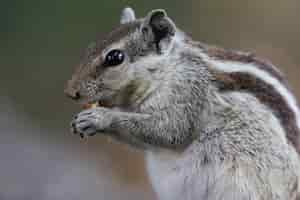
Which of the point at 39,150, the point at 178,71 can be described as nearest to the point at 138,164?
the point at 39,150

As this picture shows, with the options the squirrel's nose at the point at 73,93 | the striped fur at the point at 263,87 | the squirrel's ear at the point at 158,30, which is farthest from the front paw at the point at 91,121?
the striped fur at the point at 263,87

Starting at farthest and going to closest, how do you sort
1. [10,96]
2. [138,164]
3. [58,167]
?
[10,96] < [138,164] < [58,167]

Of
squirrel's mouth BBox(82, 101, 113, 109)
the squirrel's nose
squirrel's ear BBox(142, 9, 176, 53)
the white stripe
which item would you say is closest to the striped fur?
the white stripe

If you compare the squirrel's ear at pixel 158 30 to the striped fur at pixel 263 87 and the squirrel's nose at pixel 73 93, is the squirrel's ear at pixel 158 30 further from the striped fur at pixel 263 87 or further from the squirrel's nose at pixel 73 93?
the squirrel's nose at pixel 73 93

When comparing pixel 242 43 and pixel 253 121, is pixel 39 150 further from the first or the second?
pixel 253 121

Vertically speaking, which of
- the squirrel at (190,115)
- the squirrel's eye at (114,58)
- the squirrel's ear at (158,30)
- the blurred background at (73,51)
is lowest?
the squirrel at (190,115)

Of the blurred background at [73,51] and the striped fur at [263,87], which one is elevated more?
the blurred background at [73,51]
